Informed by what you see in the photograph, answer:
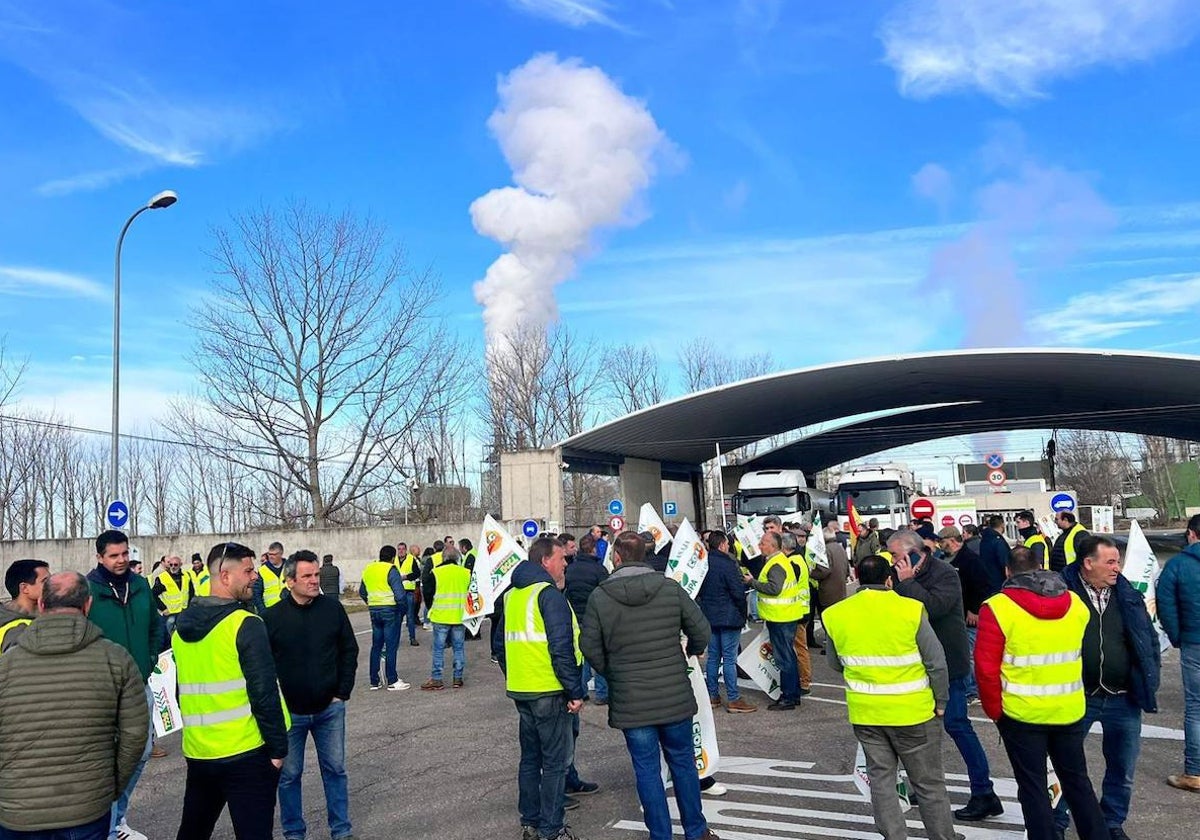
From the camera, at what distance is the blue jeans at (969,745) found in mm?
5801

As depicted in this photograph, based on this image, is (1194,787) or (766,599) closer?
(1194,787)

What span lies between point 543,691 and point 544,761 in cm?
46

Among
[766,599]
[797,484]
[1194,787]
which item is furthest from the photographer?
[797,484]

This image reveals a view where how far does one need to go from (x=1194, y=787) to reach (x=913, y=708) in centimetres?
306

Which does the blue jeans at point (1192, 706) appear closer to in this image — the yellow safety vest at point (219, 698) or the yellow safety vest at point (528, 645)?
the yellow safety vest at point (528, 645)

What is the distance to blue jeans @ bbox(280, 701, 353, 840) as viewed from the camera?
223 inches

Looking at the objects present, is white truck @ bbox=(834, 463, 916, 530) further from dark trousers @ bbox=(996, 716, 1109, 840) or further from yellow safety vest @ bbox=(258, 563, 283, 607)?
dark trousers @ bbox=(996, 716, 1109, 840)

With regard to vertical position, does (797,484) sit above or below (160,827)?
above

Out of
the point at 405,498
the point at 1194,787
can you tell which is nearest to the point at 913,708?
the point at 1194,787

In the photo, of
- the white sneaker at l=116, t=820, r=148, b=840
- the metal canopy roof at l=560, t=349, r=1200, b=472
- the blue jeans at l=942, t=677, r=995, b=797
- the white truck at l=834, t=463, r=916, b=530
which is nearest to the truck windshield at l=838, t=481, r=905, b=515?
the white truck at l=834, t=463, r=916, b=530

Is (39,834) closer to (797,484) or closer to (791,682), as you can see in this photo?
(791,682)

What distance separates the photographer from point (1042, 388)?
33.7 metres

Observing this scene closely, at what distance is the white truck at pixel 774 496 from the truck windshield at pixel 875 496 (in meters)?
1.56

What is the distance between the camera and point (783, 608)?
→ 949cm
